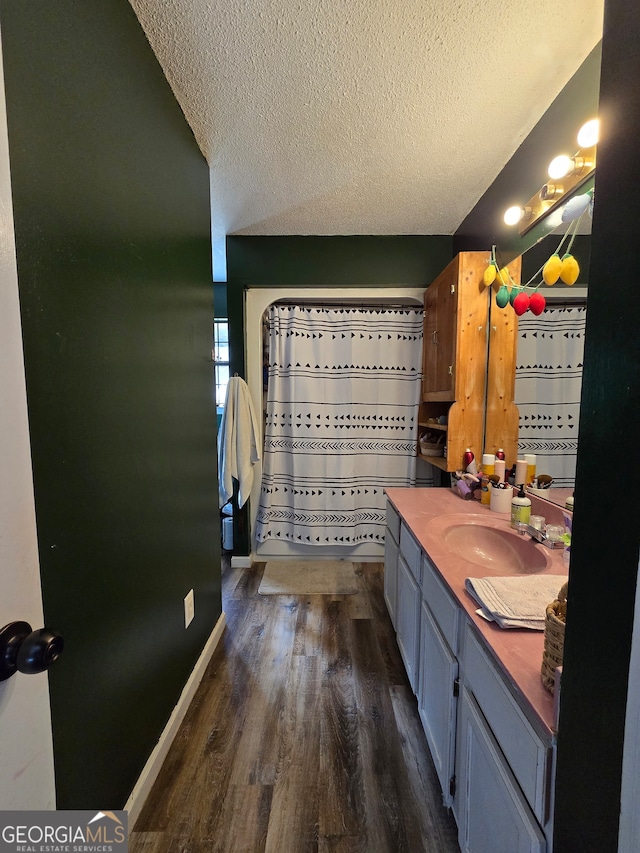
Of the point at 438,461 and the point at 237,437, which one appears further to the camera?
the point at 237,437

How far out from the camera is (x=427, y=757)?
1.26 m

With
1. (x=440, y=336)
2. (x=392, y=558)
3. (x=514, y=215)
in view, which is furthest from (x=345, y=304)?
(x=392, y=558)

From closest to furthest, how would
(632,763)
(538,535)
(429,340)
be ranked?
(632,763) < (538,535) < (429,340)

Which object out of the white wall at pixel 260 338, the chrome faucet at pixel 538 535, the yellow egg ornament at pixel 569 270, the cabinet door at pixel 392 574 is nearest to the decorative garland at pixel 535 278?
the yellow egg ornament at pixel 569 270

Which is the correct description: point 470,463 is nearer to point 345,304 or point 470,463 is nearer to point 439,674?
point 439,674

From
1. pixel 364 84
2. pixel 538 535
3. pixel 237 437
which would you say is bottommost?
pixel 538 535

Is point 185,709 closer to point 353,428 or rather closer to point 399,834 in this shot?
point 399,834

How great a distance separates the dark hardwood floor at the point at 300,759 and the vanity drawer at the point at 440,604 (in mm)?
589

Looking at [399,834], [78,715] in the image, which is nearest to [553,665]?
[399,834]

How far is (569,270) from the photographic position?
4.30 feet

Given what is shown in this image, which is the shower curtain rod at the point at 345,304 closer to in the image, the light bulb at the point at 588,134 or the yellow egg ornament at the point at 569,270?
the yellow egg ornament at the point at 569,270

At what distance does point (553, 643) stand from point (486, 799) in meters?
0.52

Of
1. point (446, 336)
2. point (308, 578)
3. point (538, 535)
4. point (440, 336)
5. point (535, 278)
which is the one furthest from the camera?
point (308, 578)

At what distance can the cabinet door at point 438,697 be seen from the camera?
3.33ft
